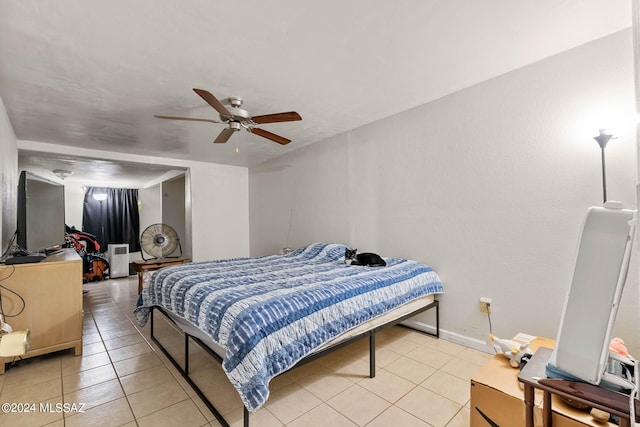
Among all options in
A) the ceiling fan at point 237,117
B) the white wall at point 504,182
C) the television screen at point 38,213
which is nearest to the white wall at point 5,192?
the television screen at point 38,213

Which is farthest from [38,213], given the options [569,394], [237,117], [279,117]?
[569,394]

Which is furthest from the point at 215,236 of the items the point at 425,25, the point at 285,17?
the point at 425,25

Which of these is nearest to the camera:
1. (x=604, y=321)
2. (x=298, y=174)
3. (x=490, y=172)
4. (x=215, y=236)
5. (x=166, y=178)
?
(x=604, y=321)

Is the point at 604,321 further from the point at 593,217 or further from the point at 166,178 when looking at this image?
the point at 166,178

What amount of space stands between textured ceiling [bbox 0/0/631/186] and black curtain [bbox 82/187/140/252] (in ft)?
15.1

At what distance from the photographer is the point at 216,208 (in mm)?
5391

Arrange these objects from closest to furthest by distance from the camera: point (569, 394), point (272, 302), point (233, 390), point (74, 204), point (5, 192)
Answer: point (569, 394)
point (272, 302)
point (233, 390)
point (5, 192)
point (74, 204)

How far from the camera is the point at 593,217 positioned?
86 cm

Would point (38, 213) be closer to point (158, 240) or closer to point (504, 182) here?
point (158, 240)

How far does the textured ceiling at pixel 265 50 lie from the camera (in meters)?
1.63

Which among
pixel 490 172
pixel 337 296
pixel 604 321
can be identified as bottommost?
pixel 337 296

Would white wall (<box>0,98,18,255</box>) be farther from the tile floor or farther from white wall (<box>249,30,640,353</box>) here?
white wall (<box>249,30,640,353</box>)

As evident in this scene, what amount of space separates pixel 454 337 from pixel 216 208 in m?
4.38

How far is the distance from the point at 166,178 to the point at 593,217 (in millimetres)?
6785
